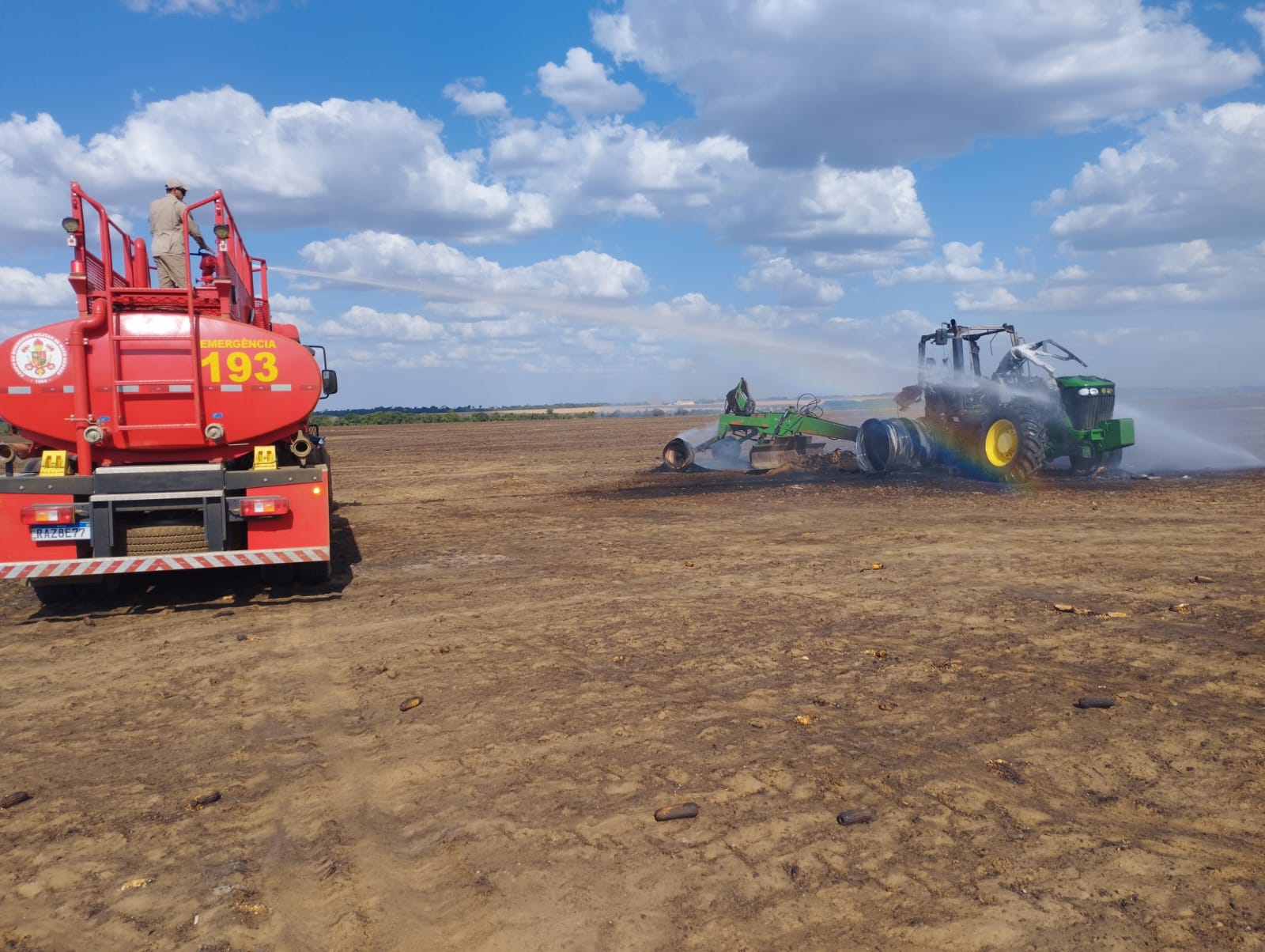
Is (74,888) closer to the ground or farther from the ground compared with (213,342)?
closer to the ground

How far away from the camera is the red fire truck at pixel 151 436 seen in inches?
306

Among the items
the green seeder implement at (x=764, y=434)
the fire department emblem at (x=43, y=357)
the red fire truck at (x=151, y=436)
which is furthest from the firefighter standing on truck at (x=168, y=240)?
the green seeder implement at (x=764, y=434)

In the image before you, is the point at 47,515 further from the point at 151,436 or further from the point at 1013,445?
the point at 1013,445

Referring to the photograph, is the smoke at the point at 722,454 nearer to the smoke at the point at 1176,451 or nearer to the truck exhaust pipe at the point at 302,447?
the smoke at the point at 1176,451

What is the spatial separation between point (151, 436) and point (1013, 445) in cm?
1419

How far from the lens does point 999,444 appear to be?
17141mm

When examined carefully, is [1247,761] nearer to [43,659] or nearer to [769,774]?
[769,774]

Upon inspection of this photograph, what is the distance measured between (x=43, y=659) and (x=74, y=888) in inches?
156

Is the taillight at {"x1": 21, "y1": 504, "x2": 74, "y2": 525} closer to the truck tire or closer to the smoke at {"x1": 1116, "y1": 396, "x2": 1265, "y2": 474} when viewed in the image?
the truck tire

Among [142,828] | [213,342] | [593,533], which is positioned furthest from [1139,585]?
[213,342]

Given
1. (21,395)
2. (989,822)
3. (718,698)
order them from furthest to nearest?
1. (21,395)
2. (718,698)
3. (989,822)

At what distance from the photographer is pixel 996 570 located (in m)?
9.18

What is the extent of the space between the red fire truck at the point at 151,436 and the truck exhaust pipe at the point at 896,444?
1218cm

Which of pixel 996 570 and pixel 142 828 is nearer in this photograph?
pixel 142 828
